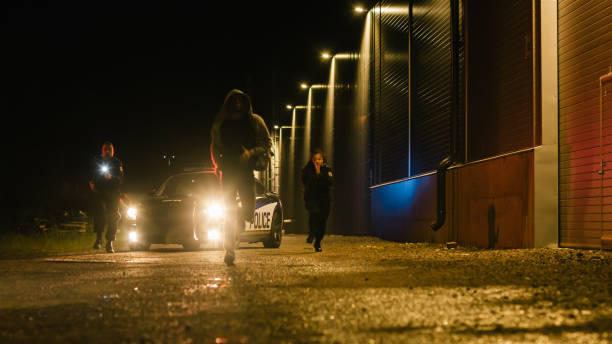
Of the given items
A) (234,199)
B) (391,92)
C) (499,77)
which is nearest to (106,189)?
(234,199)

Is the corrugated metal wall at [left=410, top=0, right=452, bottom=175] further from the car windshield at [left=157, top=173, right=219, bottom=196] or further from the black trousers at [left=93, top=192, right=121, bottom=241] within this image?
the black trousers at [left=93, top=192, right=121, bottom=241]

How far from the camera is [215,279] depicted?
6152 millimetres

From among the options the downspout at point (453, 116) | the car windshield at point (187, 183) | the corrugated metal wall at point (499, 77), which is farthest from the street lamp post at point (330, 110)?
the corrugated metal wall at point (499, 77)

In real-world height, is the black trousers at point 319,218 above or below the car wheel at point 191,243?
above

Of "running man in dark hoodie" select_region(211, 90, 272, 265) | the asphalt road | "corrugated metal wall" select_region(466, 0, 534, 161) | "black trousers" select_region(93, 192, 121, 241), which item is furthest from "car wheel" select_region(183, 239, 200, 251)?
"corrugated metal wall" select_region(466, 0, 534, 161)

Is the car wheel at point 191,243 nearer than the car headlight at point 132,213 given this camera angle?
Yes

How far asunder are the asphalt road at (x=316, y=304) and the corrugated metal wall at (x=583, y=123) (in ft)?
6.11

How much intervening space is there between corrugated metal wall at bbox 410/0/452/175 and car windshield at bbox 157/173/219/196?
4.62m

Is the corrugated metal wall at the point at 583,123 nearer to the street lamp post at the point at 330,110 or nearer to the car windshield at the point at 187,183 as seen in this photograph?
the car windshield at the point at 187,183

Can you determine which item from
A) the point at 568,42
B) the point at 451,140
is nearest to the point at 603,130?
the point at 568,42

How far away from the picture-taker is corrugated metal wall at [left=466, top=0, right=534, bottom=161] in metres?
10.4

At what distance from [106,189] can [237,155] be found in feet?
16.6

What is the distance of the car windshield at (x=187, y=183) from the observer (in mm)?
13117

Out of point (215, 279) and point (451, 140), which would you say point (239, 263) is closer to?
point (215, 279)
